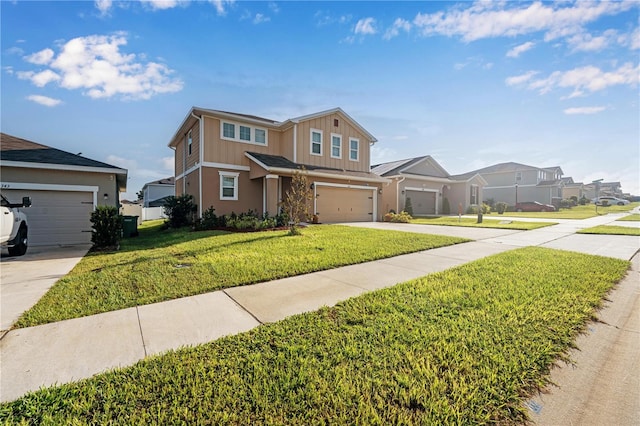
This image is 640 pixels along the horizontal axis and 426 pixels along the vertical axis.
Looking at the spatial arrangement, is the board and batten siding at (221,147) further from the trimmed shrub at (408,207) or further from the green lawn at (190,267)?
the trimmed shrub at (408,207)

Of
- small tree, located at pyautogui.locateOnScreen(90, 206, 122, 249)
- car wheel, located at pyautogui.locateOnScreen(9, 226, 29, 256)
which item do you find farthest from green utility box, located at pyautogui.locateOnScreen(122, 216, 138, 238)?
small tree, located at pyautogui.locateOnScreen(90, 206, 122, 249)

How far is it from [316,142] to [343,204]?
4.23 metres

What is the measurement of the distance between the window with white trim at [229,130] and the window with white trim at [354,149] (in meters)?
7.68

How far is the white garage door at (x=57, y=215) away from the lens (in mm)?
10266

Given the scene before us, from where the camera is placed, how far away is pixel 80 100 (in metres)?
11.3

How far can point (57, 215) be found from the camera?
1062 centimetres

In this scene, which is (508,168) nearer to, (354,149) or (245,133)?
(354,149)

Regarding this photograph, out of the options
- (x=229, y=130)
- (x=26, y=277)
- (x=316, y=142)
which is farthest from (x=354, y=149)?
(x=26, y=277)

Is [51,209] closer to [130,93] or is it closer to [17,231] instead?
[17,231]

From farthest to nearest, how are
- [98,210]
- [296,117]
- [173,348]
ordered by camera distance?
[296,117]
[98,210]
[173,348]

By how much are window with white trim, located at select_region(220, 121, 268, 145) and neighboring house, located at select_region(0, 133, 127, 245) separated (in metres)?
5.25

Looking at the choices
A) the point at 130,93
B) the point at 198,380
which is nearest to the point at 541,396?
the point at 198,380

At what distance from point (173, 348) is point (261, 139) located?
1463 centimetres

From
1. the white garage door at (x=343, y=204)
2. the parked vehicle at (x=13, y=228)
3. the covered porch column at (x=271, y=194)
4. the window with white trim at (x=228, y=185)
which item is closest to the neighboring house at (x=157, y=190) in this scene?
the window with white trim at (x=228, y=185)
